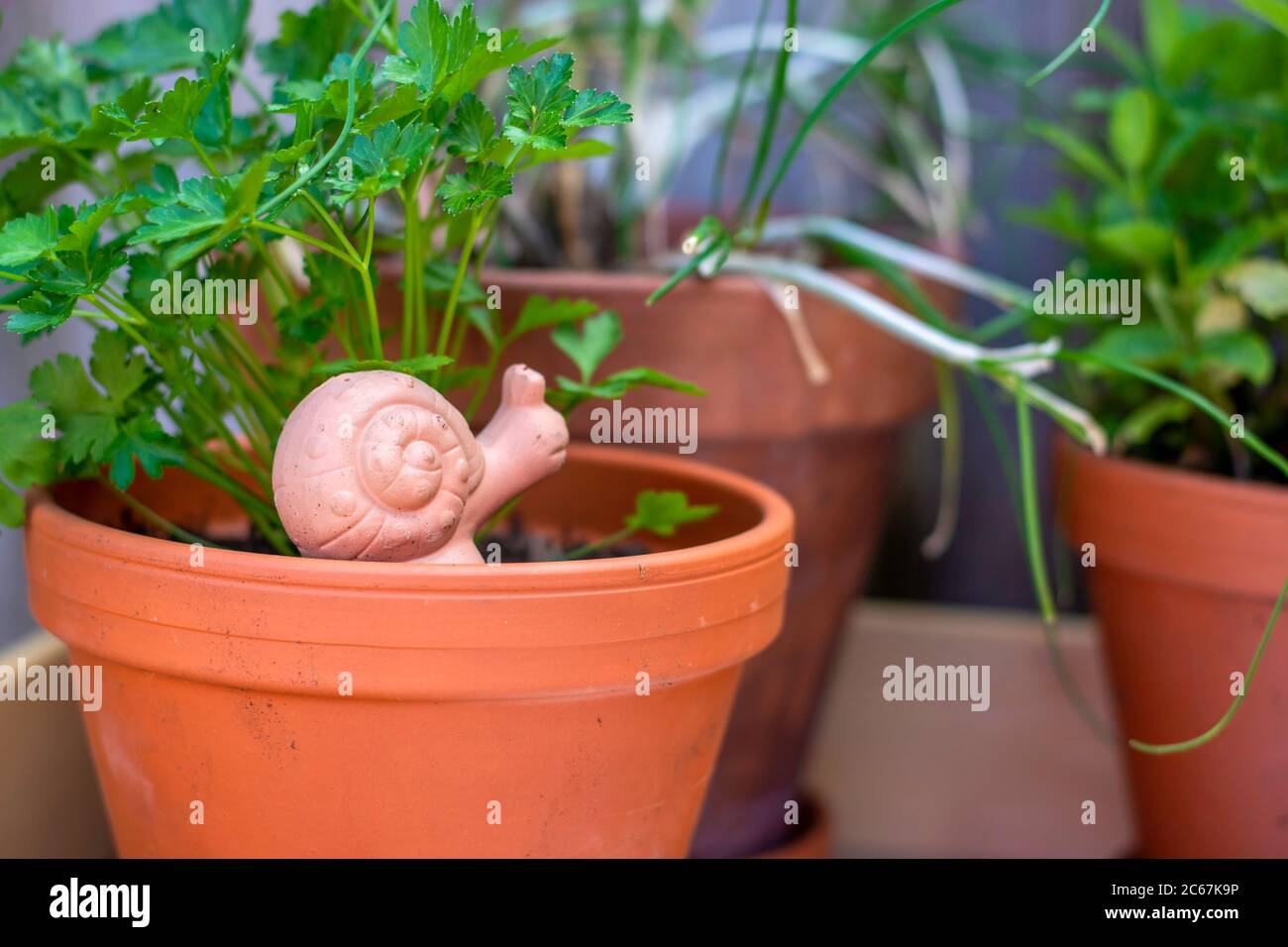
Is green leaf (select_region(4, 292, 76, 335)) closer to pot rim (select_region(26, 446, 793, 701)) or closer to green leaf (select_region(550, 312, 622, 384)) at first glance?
pot rim (select_region(26, 446, 793, 701))

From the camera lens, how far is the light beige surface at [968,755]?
1202 millimetres

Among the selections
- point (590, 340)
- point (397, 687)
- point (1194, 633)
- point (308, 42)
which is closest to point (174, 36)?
point (308, 42)

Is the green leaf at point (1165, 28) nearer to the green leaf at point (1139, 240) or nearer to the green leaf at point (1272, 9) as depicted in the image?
the green leaf at point (1139, 240)

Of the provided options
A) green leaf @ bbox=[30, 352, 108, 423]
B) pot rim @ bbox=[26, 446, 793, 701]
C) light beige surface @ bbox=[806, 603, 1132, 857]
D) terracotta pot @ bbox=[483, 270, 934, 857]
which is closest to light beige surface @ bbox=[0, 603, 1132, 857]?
light beige surface @ bbox=[806, 603, 1132, 857]

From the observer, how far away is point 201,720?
578 millimetres

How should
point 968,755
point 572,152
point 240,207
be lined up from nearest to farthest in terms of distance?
1. point 240,207
2. point 572,152
3. point 968,755

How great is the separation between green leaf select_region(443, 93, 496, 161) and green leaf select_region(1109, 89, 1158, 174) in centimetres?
54

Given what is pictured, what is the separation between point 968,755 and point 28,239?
0.97 meters

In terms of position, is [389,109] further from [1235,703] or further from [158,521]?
[1235,703]

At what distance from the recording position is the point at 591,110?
57 cm

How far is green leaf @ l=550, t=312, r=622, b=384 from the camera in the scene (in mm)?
695

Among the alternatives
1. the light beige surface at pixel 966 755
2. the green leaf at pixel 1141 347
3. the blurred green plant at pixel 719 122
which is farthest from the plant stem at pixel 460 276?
the light beige surface at pixel 966 755

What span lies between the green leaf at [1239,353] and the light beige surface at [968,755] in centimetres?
42
